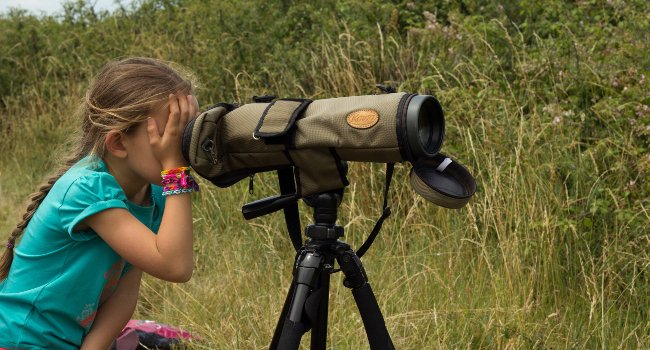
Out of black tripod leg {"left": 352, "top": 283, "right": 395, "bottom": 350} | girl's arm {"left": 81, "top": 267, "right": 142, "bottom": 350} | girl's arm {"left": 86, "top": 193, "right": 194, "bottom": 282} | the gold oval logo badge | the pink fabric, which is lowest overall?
the pink fabric

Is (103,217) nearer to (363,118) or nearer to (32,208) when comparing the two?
(32,208)

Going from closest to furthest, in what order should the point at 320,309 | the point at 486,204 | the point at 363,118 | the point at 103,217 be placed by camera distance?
1. the point at 363,118
2. the point at 320,309
3. the point at 103,217
4. the point at 486,204

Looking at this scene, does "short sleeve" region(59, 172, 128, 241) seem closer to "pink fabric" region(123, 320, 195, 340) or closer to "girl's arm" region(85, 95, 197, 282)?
"girl's arm" region(85, 95, 197, 282)

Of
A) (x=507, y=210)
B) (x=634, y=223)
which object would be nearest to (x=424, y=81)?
(x=507, y=210)

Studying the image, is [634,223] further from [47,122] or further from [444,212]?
[47,122]

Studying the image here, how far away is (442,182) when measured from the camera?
1.76 meters

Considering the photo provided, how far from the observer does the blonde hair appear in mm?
2113

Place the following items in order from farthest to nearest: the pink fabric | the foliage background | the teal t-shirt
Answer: the pink fabric
the foliage background
the teal t-shirt

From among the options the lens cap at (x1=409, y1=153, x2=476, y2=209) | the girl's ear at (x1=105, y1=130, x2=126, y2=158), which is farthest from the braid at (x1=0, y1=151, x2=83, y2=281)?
the lens cap at (x1=409, y1=153, x2=476, y2=209)

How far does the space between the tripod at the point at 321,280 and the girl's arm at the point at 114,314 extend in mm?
810

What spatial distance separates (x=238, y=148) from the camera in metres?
1.96

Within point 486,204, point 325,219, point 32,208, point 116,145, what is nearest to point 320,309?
point 325,219

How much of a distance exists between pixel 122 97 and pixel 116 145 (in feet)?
0.45

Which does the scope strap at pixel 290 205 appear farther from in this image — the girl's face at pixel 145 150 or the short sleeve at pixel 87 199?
the short sleeve at pixel 87 199
